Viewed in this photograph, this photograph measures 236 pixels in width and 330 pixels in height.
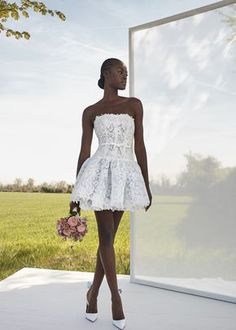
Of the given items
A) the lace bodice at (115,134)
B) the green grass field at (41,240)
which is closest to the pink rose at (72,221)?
the lace bodice at (115,134)

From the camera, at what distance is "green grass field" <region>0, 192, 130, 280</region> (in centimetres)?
593

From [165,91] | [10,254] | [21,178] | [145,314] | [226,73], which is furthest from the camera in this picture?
[21,178]

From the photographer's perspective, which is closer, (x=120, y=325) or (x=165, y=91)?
(x=120, y=325)

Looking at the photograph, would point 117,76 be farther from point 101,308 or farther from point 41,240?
point 41,240

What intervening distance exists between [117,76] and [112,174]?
1.86 feet

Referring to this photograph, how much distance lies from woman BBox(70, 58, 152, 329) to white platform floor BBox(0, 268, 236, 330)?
19 centimetres

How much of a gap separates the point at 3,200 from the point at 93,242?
2.24 m

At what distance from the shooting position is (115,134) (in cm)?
285

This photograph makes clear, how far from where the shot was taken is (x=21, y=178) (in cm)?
806

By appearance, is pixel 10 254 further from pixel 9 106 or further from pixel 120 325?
pixel 120 325

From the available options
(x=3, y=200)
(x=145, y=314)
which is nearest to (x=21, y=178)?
(x=3, y=200)

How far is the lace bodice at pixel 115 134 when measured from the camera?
2846 millimetres

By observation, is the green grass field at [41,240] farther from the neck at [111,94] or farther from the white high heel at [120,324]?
the neck at [111,94]

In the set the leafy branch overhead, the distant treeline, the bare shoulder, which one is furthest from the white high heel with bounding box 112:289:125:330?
the leafy branch overhead
